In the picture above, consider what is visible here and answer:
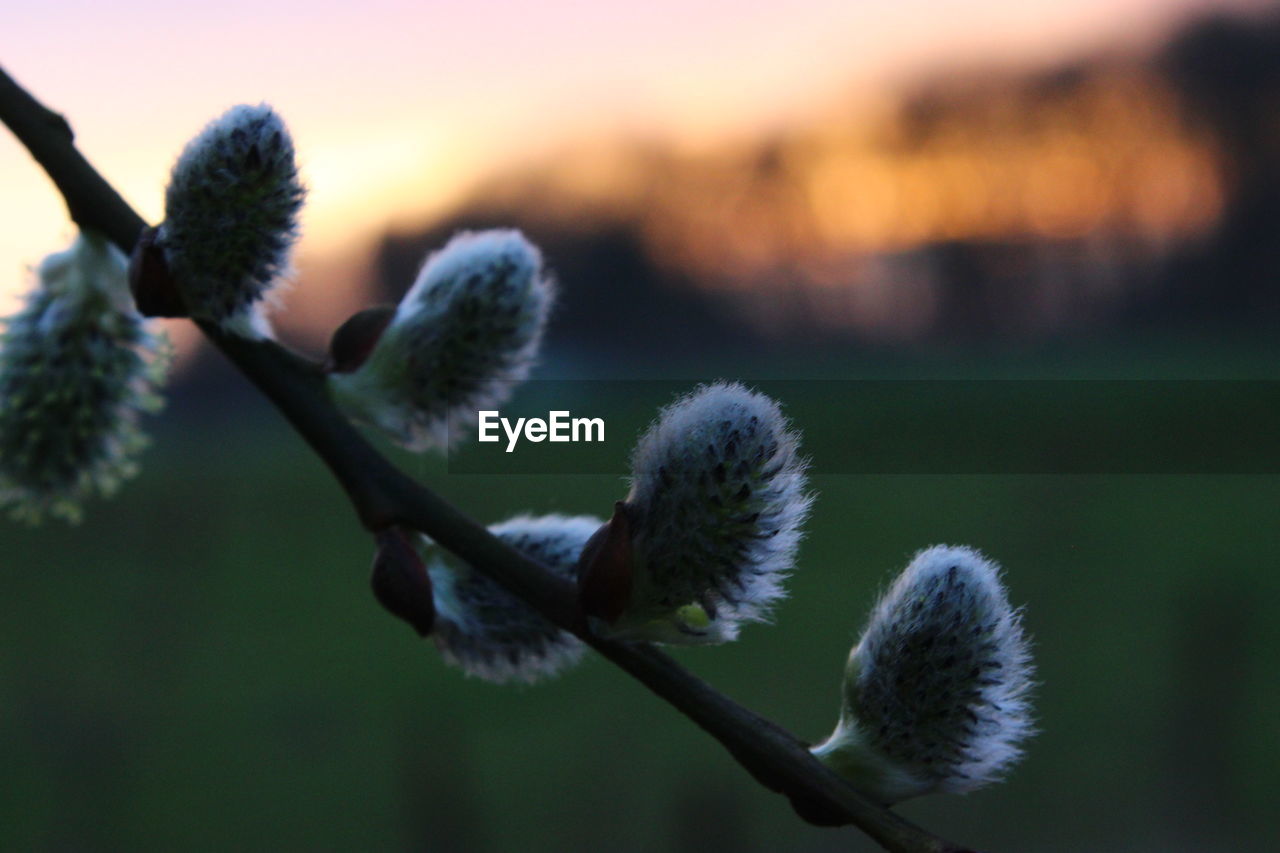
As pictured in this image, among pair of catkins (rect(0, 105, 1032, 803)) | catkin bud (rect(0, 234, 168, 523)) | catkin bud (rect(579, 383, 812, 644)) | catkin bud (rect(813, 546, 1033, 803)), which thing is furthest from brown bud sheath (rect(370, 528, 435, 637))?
catkin bud (rect(0, 234, 168, 523))

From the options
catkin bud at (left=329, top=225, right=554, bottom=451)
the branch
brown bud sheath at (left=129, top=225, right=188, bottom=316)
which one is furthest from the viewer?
catkin bud at (left=329, top=225, right=554, bottom=451)

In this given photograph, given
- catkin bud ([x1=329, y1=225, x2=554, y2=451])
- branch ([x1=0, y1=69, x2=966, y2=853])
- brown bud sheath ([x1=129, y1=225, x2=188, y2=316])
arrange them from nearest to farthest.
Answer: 1. branch ([x1=0, y1=69, x2=966, y2=853])
2. brown bud sheath ([x1=129, y1=225, x2=188, y2=316])
3. catkin bud ([x1=329, y1=225, x2=554, y2=451])

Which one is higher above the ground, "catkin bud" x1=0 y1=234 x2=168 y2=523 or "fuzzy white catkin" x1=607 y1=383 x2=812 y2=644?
"catkin bud" x1=0 y1=234 x2=168 y2=523

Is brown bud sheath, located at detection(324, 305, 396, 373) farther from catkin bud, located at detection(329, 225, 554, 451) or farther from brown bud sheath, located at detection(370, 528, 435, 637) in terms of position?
brown bud sheath, located at detection(370, 528, 435, 637)

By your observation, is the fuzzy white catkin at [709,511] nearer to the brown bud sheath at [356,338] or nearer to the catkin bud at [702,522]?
the catkin bud at [702,522]

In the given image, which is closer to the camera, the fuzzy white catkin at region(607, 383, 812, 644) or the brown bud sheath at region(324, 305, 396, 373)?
the fuzzy white catkin at region(607, 383, 812, 644)

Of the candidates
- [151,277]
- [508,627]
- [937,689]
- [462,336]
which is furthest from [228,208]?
[937,689]
